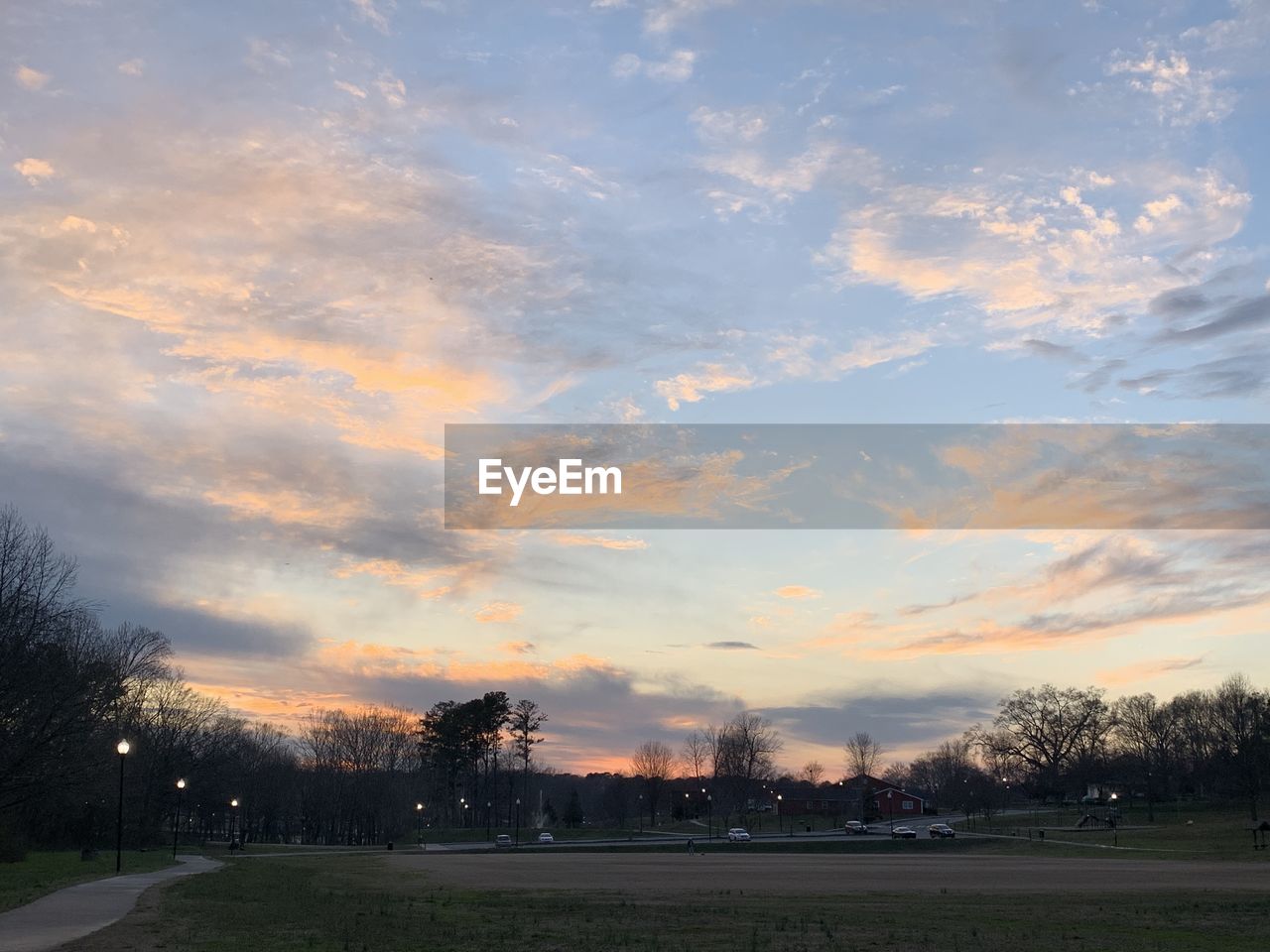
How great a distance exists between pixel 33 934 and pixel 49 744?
43.2 meters

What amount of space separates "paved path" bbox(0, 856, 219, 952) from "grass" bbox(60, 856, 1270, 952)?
653 mm

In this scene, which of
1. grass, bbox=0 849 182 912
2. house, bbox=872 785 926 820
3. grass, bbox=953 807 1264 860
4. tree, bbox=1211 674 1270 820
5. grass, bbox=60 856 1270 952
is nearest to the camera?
grass, bbox=60 856 1270 952

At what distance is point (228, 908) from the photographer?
92.6 ft

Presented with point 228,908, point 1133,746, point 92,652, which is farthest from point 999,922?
point 1133,746

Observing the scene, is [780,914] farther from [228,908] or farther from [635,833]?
[635,833]

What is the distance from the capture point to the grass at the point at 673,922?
2070 centimetres

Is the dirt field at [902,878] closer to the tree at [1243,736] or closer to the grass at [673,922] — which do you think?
the grass at [673,922]

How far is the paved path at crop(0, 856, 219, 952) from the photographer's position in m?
19.0

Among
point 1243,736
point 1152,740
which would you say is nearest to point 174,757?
point 1243,736

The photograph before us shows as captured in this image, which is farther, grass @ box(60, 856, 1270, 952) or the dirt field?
the dirt field

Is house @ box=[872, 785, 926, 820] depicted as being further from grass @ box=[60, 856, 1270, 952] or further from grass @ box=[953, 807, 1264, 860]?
grass @ box=[60, 856, 1270, 952]

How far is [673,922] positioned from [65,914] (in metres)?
14.6

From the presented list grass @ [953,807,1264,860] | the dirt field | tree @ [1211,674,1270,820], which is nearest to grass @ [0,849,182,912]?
the dirt field

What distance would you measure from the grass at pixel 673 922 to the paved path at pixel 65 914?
2.14 feet
